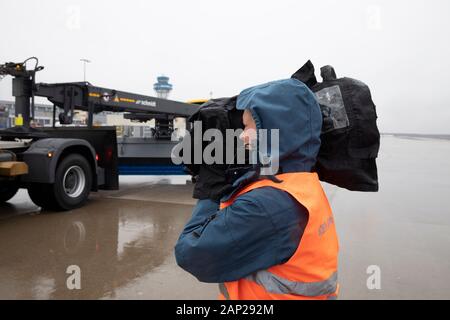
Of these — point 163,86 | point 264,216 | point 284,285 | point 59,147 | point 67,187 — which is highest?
point 163,86

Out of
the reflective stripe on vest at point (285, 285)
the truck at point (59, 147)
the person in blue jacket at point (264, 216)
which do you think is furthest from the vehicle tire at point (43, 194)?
the reflective stripe on vest at point (285, 285)

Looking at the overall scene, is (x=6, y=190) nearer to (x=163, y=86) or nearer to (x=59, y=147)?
(x=59, y=147)

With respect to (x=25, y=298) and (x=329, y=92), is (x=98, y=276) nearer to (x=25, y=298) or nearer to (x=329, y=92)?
(x=25, y=298)

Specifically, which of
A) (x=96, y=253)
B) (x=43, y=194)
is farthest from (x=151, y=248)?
(x=43, y=194)

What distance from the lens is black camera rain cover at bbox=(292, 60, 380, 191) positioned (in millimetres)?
1497

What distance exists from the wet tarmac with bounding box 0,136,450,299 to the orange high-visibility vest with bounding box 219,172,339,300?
1849mm

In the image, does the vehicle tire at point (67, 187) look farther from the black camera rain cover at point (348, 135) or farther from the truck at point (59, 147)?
the black camera rain cover at point (348, 135)

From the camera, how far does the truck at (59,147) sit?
5680mm

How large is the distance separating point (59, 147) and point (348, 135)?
17.8 ft

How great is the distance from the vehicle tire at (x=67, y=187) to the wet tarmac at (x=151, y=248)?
0.17 meters

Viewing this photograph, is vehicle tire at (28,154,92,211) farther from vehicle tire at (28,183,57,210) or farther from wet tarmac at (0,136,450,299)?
wet tarmac at (0,136,450,299)

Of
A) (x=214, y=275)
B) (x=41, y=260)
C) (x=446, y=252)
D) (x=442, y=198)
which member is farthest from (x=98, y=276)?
(x=442, y=198)

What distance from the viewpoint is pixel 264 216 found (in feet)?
4.05

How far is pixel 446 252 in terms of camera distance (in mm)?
4348
